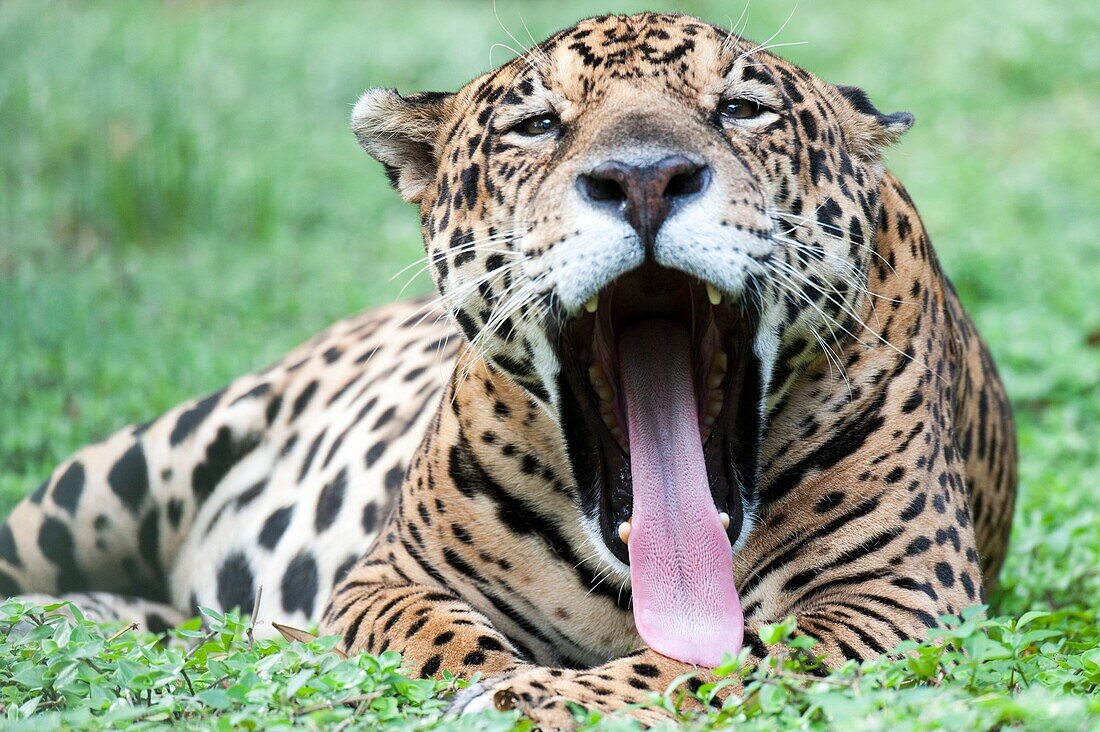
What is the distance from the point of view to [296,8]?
761 inches

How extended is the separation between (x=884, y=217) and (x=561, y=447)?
141cm

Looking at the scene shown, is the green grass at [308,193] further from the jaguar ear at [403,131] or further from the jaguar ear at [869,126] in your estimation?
the jaguar ear at [403,131]

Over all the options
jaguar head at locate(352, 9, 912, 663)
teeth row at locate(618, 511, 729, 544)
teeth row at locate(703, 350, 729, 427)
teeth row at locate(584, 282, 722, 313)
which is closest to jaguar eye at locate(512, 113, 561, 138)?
jaguar head at locate(352, 9, 912, 663)

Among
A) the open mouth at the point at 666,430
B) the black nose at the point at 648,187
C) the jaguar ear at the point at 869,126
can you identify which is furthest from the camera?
the jaguar ear at the point at 869,126

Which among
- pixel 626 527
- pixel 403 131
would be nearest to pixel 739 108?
pixel 403 131

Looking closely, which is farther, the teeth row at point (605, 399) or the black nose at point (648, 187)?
the teeth row at point (605, 399)

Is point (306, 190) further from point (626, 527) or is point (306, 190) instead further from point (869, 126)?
point (626, 527)

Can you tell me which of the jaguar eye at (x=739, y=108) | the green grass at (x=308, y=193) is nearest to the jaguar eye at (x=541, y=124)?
the jaguar eye at (x=739, y=108)

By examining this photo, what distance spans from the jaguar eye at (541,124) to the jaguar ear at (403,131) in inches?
22.7

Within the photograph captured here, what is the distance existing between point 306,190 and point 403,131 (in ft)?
29.0

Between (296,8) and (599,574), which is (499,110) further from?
(296,8)

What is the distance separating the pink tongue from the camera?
14.1ft

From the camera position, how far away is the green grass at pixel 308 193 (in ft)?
29.2

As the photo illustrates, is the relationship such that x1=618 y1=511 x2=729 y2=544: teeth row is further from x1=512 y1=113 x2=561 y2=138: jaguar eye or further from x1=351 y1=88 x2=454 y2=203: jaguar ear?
x1=351 y1=88 x2=454 y2=203: jaguar ear
